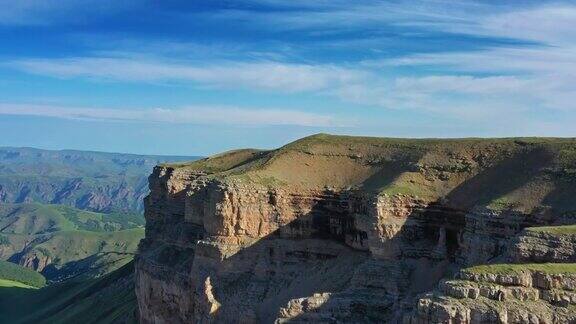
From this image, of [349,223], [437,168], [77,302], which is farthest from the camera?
[77,302]

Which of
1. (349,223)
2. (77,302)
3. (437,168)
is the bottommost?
(77,302)

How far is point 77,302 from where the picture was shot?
144 m

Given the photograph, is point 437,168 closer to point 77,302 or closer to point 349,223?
point 349,223

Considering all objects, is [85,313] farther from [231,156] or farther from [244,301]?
[244,301]

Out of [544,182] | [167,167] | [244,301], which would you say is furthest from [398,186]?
[167,167]

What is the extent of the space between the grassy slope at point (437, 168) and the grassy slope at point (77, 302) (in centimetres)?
4162

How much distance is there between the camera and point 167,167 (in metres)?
104

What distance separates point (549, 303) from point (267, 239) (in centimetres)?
3927

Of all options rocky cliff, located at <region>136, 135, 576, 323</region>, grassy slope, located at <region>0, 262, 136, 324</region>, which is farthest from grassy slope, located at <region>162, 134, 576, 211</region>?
grassy slope, located at <region>0, 262, 136, 324</region>

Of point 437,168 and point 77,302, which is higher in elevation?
point 437,168

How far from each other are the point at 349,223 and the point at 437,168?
38.8 ft

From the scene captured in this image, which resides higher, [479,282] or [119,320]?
[479,282]

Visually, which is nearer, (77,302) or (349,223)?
(349,223)

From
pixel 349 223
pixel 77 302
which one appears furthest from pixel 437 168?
pixel 77 302
